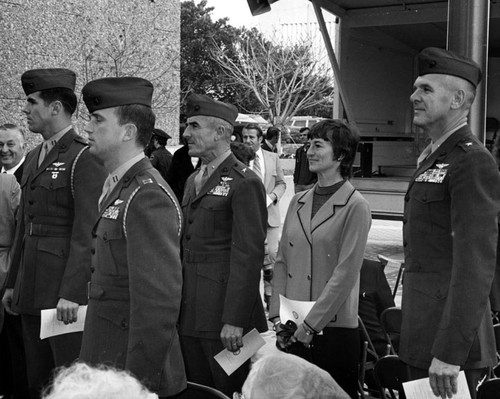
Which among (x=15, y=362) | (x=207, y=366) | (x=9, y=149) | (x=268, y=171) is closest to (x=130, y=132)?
(x=207, y=366)

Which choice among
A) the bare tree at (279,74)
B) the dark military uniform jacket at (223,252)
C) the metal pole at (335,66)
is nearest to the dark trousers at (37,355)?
the dark military uniform jacket at (223,252)

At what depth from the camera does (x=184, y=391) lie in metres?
3.06

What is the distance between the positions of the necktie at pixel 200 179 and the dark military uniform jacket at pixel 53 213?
46 centimetres

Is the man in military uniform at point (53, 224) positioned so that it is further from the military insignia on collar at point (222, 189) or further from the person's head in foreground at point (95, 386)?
the person's head in foreground at point (95, 386)

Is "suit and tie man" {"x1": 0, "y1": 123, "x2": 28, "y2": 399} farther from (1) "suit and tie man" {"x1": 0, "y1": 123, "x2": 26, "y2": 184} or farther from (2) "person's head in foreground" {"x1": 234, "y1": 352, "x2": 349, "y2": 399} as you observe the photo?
(2) "person's head in foreground" {"x1": 234, "y1": 352, "x2": 349, "y2": 399}

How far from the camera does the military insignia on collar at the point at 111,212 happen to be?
3.00 meters

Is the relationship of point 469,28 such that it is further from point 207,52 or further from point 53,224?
point 207,52

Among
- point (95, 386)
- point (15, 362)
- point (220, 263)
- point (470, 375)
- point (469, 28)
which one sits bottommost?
point (15, 362)

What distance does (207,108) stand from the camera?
13.5ft

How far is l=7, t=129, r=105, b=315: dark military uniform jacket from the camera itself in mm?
3842

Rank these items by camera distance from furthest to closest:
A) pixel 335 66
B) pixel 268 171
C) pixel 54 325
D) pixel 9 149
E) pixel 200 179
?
pixel 335 66
pixel 268 171
pixel 9 149
pixel 200 179
pixel 54 325

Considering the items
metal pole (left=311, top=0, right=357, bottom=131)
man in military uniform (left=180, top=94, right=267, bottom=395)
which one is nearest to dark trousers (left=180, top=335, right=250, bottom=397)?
man in military uniform (left=180, top=94, right=267, bottom=395)

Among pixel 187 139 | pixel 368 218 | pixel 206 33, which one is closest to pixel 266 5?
pixel 187 139

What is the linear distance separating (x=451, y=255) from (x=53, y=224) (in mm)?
1856
